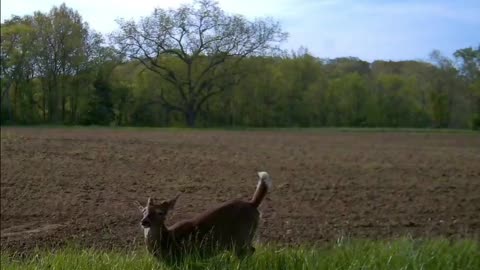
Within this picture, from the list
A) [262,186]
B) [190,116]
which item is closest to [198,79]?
[190,116]

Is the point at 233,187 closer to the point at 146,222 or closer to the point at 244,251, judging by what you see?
the point at 244,251

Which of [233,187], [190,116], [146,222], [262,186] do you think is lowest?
[233,187]

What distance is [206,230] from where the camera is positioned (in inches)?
290

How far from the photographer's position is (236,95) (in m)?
15.1

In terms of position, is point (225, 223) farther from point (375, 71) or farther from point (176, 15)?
point (375, 71)

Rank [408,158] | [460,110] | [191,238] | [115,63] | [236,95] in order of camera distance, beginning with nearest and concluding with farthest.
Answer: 1. [191,238]
2. [115,63]
3. [236,95]
4. [460,110]
5. [408,158]

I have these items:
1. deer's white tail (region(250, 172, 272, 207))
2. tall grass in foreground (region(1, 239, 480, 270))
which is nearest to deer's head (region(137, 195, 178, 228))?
tall grass in foreground (region(1, 239, 480, 270))

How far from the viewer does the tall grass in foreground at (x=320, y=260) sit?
6449mm

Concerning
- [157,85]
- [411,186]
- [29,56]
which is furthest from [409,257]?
[411,186]

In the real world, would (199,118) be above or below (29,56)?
below

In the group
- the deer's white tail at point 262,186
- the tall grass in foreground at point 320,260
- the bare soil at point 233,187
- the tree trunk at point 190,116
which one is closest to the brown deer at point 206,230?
the deer's white tail at point 262,186

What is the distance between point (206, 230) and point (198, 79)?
5.80m

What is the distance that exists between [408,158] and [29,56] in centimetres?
1380

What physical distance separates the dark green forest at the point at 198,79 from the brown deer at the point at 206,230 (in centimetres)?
335
